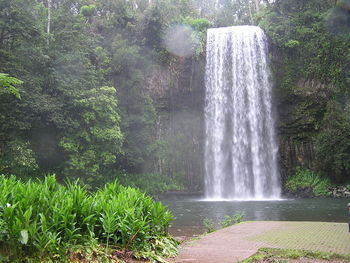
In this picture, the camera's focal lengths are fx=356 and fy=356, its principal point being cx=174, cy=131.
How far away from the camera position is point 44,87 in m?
20.8

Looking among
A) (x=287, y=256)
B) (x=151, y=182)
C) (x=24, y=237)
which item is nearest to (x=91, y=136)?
(x=151, y=182)

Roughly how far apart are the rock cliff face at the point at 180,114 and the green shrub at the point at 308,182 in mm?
6899

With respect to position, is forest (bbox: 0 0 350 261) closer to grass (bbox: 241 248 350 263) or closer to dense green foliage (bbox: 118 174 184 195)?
dense green foliage (bbox: 118 174 184 195)

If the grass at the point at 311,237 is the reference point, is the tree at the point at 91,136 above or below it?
above

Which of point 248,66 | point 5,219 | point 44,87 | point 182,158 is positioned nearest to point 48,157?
point 44,87

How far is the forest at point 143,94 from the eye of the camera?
19469mm

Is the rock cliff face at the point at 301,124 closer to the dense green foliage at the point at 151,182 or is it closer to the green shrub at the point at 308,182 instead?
the green shrub at the point at 308,182

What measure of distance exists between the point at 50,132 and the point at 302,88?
17.4 m

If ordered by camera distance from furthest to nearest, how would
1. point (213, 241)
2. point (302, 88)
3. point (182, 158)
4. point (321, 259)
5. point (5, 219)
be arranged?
point (182, 158) → point (302, 88) → point (213, 241) → point (321, 259) → point (5, 219)

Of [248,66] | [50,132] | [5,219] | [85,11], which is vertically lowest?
[5,219]

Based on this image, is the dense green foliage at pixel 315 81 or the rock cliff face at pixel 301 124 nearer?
the dense green foliage at pixel 315 81

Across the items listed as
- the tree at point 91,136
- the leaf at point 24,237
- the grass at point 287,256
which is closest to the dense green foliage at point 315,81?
the tree at point 91,136

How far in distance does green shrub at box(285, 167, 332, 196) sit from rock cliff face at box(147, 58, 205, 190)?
22.6 feet

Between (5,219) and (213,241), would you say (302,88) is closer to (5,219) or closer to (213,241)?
(213,241)
